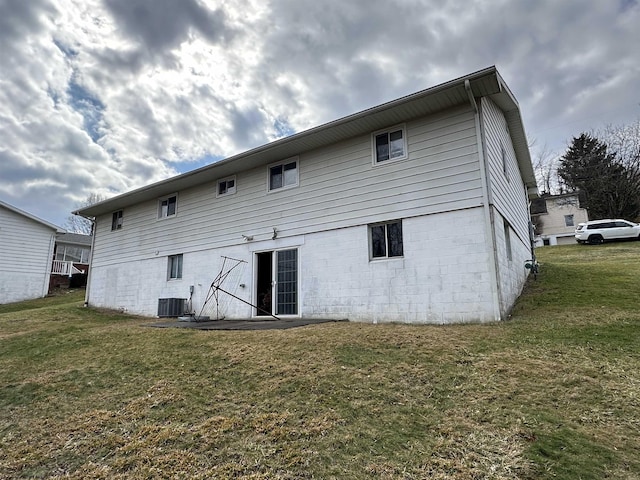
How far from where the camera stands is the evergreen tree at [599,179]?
29250 millimetres

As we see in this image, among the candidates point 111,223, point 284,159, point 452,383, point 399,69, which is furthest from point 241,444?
point 111,223

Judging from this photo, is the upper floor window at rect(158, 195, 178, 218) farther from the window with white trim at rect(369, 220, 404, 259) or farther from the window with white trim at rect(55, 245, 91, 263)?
the window with white trim at rect(55, 245, 91, 263)

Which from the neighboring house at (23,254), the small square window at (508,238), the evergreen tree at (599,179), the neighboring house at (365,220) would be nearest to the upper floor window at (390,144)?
the neighboring house at (365,220)

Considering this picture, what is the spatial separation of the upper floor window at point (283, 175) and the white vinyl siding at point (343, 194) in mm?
206

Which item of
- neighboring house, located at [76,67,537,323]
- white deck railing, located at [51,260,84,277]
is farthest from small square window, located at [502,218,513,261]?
white deck railing, located at [51,260,84,277]

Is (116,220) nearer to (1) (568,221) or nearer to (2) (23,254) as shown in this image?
(2) (23,254)

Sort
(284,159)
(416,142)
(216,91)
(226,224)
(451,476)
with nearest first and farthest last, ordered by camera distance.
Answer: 1. (451,476)
2. (416,142)
3. (284,159)
4. (226,224)
5. (216,91)

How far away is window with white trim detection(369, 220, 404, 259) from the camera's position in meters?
8.73

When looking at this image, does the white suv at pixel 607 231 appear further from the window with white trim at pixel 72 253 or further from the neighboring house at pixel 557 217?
the window with white trim at pixel 72 253

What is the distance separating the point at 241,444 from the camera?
3432mm

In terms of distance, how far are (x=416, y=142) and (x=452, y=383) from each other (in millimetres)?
5961

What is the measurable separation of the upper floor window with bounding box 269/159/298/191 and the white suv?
2071cm

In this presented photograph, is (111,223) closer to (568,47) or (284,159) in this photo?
(284,159)

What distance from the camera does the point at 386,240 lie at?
29.2 feet
